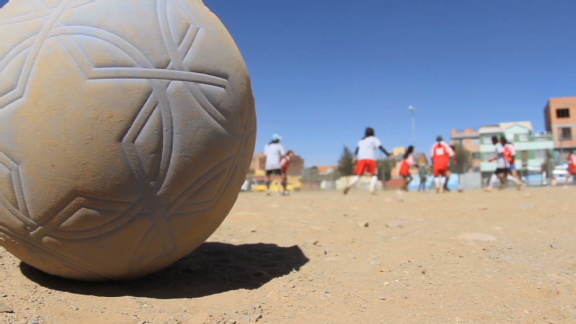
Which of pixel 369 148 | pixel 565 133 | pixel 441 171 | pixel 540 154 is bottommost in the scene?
pixel 441 171

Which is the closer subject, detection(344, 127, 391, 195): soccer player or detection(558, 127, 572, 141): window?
detection(344, 127, 391, 195): soccer player

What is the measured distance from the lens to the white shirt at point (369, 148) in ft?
38.3

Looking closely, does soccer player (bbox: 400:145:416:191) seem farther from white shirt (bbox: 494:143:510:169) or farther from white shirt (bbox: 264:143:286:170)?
white shirt (bbox: 264:143:286:170)

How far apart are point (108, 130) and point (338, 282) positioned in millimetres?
1998

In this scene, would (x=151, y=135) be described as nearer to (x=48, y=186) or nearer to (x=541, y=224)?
(x=48, y=186)

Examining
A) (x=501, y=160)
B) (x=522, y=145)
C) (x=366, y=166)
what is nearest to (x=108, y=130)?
(x=366, y=166)

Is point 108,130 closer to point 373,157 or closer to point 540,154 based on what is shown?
point 373,157

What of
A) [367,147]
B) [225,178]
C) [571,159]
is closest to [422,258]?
[225,178]

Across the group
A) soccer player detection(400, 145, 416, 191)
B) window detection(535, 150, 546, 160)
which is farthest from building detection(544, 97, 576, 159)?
soccer player detection(400, 145, 416, 191)

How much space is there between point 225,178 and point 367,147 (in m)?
9.05

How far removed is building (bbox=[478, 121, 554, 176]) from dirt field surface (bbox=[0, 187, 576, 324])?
45.9 meters

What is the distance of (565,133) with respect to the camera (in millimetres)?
56094

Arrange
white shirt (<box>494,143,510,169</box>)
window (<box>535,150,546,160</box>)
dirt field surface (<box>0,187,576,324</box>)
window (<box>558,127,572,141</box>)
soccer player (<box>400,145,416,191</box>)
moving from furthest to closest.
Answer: window (<box>558,127,572,141</box>)
window (<box>535,150,546,160</box>)
soccer player (<box>400,145,416,191</box>)
white shirt (<box>494,143,510,169</box>)
dirt field surface (<box>0,187,576,324</box>)

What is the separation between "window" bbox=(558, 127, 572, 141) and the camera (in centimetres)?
5544
